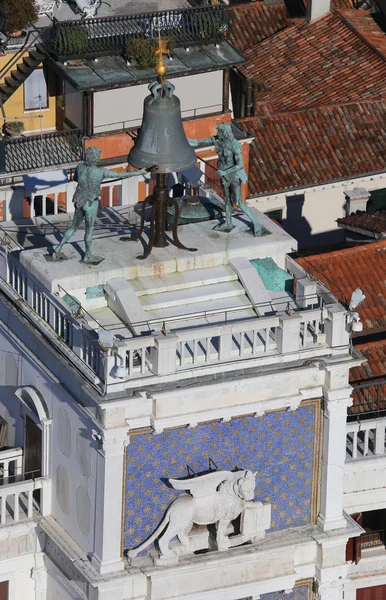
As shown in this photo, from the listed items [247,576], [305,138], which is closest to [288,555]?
Result: [247,576]

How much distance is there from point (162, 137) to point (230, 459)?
7.25 m

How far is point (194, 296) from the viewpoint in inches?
2315

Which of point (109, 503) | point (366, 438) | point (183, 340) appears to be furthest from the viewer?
point (366, 438)

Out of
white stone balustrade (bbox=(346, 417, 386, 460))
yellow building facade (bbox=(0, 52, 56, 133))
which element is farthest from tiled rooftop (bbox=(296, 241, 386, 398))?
yellow building facade (bbox=(0, 52, 56, 133))

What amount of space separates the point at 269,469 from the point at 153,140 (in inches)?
306

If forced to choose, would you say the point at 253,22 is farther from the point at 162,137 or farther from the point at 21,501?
the point at 21,501

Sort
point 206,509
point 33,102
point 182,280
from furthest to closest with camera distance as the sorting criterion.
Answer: point 33,102
point 182,280
point 206,509

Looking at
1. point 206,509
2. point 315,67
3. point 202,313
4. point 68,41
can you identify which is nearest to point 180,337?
point 202,313

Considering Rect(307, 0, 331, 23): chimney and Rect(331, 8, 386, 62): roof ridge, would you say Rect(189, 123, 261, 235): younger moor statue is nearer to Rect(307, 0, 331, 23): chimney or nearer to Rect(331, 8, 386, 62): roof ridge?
Rect(331, 8, 386, 62): roof ridge

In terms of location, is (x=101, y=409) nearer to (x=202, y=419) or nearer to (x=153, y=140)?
(x=202, y=419)

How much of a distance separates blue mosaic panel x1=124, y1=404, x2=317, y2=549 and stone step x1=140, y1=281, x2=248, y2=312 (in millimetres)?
2824

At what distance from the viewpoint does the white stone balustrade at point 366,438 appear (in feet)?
201

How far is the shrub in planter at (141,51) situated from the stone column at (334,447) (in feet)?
61.5

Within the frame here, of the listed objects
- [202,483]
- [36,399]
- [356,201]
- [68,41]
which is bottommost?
[202,483]
